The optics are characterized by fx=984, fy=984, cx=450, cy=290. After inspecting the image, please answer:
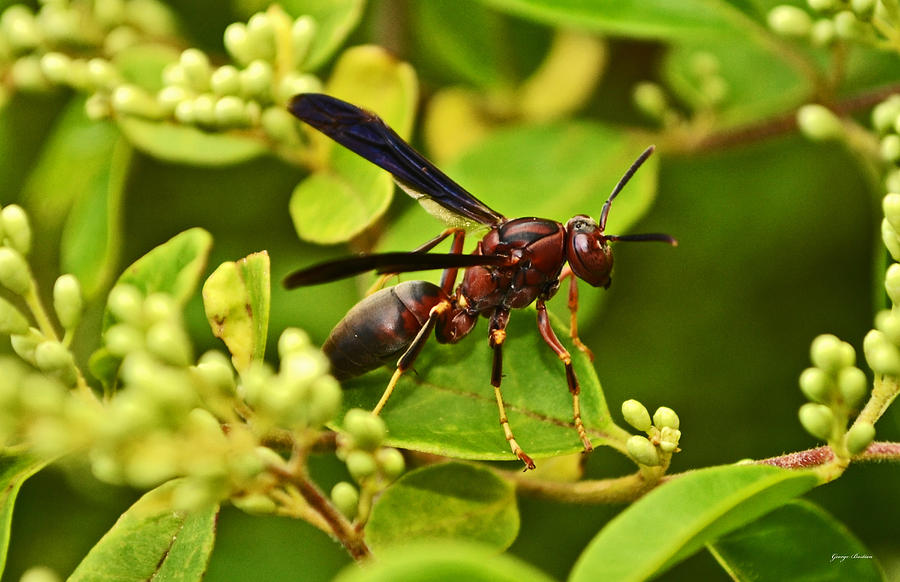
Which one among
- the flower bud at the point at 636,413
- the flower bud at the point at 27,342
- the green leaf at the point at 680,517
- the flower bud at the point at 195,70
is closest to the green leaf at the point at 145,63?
the flower bud at the point at 195,70

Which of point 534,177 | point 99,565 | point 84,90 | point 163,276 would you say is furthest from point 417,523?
point 84,90

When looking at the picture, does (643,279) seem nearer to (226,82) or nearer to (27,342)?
(226,82)

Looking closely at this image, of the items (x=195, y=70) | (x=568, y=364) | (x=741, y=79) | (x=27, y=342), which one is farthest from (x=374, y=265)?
(x=741, y=79)

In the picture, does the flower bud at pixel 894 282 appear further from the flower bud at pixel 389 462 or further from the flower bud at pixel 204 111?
the flower bud at pixel 204 111

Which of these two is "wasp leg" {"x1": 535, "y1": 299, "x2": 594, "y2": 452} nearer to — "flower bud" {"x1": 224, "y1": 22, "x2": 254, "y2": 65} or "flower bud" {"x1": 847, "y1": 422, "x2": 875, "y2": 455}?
"flower bud" {"x1": 847, "y1": 422, "x2": 875, "y2": 455}

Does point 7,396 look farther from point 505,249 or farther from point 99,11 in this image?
point 99,11
